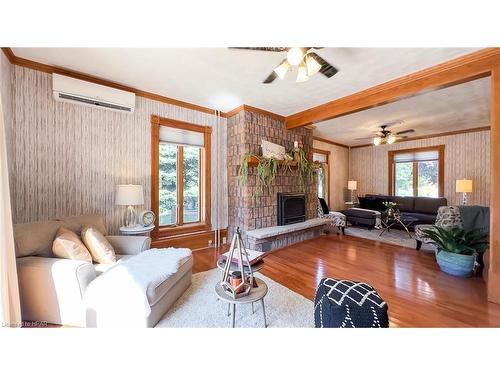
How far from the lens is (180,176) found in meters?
3.54

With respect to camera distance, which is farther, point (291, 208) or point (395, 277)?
point (291, 208)

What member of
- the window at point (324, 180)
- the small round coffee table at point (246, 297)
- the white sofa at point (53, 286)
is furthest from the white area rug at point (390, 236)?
the white sofa at point (53, 286)

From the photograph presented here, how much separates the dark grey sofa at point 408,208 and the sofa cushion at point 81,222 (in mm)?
5294

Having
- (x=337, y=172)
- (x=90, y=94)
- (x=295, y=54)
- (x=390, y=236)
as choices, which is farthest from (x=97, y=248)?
(x=337, y=172)

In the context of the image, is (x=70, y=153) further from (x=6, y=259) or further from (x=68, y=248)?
(x=6, y=259)

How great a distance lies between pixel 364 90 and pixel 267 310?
3.08 metres

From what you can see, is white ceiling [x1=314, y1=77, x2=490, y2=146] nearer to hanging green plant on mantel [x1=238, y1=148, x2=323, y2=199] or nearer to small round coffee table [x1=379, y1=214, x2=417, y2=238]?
hanging green plant on mantel [x1=238, y1=148, x2=323, y2=199]

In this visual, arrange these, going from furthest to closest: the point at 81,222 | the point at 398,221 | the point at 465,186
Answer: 1. the point at 398,221
2. the point at 465,186
3. the point at 81,222

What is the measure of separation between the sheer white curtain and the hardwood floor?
1.71 m

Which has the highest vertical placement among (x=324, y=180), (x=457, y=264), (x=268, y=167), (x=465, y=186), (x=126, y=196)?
(x=268, y=167)

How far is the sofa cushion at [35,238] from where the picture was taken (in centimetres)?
165

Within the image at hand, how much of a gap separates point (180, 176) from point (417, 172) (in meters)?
6.64

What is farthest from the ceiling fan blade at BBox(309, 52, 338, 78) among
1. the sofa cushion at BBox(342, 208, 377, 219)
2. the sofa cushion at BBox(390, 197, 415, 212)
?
the sofa cushion at BBox(390, 197, 415, 212)
